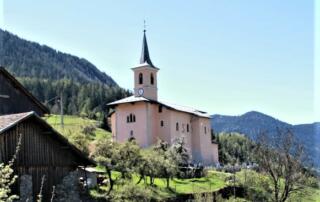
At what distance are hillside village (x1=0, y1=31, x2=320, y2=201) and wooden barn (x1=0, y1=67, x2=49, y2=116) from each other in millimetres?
41

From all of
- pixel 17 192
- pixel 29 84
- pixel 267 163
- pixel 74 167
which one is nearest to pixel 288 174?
pixel 267 163

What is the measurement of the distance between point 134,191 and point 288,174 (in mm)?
8030

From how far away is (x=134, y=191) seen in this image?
2847 cm

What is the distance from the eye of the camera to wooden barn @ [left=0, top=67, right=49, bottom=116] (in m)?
21.5

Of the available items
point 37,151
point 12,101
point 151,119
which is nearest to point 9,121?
point 37,151

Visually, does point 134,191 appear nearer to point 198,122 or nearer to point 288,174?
point 288,174

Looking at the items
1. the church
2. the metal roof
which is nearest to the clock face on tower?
the church

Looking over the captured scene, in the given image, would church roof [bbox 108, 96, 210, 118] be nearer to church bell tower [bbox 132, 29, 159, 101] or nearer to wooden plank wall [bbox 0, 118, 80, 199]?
church bell tower [bbox 132, 29, 159, 101]

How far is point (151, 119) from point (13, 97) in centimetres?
3253

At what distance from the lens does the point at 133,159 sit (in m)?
31.9

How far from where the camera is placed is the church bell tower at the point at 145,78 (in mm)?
56625

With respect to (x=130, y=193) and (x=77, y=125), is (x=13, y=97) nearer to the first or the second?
(x=130, y=193)

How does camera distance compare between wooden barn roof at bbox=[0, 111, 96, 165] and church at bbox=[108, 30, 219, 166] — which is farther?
church at bbox=[108, 30, 219, 166]

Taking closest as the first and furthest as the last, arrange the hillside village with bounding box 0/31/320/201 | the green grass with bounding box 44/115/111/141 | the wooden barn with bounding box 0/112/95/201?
the wooden barn with bounding box 0/112/95/201 → the hillside village with bounding box 0/31/320/201 → the green grass with bounding box 44/115/111/141
